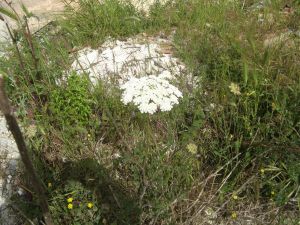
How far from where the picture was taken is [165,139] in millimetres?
2531

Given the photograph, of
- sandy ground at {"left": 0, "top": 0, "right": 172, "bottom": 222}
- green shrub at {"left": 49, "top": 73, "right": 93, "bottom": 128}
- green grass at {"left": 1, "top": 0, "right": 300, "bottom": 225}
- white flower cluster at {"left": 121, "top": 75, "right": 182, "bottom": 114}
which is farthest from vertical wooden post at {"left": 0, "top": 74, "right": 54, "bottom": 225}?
green shrub at {"left": 49, "top": 73, "right": 93, "bottom": 128}

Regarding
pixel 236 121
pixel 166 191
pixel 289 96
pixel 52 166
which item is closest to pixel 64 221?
pixel 52 166

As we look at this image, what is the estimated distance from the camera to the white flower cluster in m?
1.74

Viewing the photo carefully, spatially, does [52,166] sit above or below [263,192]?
above

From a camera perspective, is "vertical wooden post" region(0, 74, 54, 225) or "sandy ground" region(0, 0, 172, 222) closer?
"vertical wooden post" region(0, 74, 54, 225)

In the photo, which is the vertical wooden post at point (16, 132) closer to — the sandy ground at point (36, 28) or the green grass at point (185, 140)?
the green grass at point (185, 140)

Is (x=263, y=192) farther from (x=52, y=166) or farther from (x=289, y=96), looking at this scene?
(x=52, y=166)

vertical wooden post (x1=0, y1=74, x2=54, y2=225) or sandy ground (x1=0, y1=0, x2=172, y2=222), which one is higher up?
vertical wooden post (x1=0, y1=74, x2=54, y2=225)

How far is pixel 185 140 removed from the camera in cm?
238

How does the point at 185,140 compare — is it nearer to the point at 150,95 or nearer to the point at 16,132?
the point at 150,95

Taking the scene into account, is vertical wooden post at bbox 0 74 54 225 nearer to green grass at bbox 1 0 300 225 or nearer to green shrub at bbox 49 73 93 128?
green grass at bbox 1 0 300 225

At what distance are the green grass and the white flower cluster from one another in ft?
1.24

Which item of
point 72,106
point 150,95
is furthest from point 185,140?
point 72,106

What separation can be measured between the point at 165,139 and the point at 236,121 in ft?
1.62
